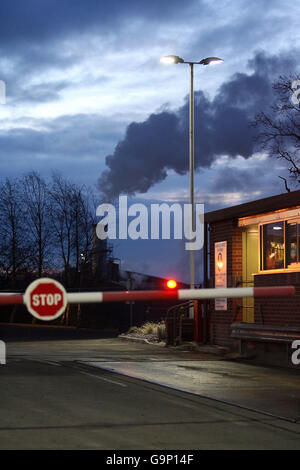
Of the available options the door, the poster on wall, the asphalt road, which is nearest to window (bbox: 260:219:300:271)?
the door

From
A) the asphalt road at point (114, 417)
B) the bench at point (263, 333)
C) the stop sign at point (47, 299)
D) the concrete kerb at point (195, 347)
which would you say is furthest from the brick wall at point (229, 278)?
the stop sign at point (47, 299)

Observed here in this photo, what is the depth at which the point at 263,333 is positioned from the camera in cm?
2094

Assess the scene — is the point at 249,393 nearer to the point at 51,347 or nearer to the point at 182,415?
the point at 182,415

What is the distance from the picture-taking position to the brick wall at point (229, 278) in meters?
24.6

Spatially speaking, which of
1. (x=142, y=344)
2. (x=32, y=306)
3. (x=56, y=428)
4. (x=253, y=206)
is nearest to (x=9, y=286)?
(x=142, y=344)

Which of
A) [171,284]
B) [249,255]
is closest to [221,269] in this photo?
[249,255]

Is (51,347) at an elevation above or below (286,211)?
below

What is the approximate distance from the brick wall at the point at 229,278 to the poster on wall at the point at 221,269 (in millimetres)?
139

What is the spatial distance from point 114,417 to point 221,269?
14753 mm

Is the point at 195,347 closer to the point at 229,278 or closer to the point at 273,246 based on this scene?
the point at 229,278

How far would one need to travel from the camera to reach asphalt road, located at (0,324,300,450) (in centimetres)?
926

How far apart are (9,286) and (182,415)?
38706mm

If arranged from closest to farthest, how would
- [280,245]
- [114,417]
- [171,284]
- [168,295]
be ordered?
[168,295], [171,284], [114,417], [280,245]

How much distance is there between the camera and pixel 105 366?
18.8 meters
